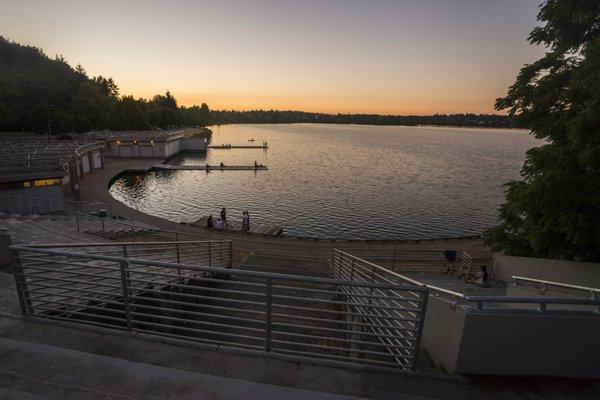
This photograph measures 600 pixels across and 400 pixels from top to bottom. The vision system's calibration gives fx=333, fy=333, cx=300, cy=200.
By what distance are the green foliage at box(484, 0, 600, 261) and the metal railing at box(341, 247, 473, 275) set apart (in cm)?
327

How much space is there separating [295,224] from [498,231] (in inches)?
994

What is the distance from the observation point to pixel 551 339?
4.43m

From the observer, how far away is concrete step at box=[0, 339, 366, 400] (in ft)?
12.7

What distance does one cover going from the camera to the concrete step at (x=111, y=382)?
3.87 metres

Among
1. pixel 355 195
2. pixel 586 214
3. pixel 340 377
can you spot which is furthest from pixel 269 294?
pixel 355 195

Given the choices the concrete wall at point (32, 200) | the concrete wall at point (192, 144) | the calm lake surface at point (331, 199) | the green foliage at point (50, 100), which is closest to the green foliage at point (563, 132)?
the calm lake surface at point (331, 199)

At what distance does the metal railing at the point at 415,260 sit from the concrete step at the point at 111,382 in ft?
41.1

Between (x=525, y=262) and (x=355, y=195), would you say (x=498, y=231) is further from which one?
(x=355, y=195)

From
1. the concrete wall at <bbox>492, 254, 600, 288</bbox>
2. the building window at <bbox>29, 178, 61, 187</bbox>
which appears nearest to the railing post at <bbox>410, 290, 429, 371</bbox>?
the concrete wall at <bbox>492, 254, 600, 288</bbox>

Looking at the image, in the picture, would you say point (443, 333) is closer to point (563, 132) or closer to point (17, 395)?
point (17, 395)

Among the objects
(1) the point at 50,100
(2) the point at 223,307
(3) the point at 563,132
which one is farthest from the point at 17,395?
(1) the point at 50,100

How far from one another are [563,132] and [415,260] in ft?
32.2

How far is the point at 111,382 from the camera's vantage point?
405cm

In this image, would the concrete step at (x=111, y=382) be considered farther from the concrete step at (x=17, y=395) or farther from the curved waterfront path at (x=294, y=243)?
the curved waterfront path at (x=294, y=243)
